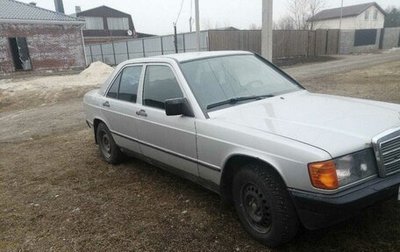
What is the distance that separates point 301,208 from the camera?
8.77 feet

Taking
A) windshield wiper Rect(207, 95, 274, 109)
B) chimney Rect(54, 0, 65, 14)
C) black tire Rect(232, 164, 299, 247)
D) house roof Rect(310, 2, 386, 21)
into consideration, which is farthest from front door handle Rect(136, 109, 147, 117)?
house roof Rect(310, 2, 386, 21)

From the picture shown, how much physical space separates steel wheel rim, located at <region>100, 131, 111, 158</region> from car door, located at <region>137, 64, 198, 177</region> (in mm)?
1217

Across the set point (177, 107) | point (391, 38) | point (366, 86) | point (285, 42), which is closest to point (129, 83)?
point (177, 107)

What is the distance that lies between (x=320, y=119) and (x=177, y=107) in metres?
1.36

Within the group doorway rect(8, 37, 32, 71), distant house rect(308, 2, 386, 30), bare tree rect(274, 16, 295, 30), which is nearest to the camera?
doorway rect(8, 37, 32, 71)

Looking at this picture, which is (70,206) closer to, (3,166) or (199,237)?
(199,237)

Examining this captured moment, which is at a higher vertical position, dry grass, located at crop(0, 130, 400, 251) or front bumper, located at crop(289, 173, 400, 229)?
front bumper, located at crop(289, 173, 400, 229)

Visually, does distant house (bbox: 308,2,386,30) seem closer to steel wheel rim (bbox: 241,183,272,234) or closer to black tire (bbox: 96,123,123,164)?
black tire (bbox: 96,123,123,164)

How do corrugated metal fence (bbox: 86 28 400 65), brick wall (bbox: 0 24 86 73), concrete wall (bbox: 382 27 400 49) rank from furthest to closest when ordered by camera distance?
1. concrete wall (bbox: 382 27 400 49)
2. brick wall (bbox: 0 24 86 73)
3. corrugated metal fence (bbox: 86 28 400 65)

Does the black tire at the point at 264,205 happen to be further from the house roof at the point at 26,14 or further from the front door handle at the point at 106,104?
the house roof at the point at 26,14

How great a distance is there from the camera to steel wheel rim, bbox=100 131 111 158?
5.61m

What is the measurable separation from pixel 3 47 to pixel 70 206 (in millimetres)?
25657

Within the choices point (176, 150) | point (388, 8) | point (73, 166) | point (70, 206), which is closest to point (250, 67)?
point (176, 150)

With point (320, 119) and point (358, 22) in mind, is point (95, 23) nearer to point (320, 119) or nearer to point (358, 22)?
point (358, 22)
